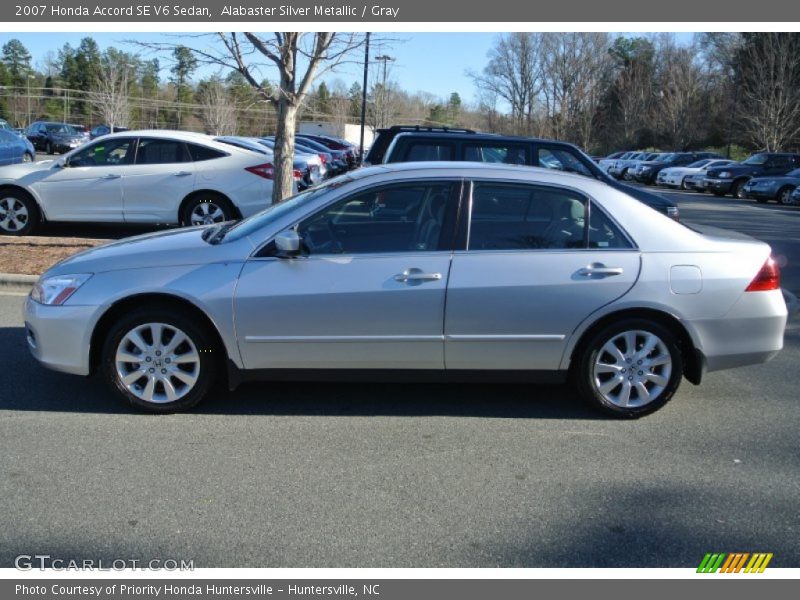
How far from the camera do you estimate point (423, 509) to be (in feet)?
12.3

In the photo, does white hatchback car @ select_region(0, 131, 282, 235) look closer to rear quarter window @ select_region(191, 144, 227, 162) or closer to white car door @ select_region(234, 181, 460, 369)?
rear quarter window @ select_region(191, 144, 227, 162)

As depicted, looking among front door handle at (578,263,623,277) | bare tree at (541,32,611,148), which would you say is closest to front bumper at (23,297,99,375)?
front door handle at (578,263,623,277)

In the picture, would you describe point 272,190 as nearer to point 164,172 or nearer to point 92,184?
point 164,172

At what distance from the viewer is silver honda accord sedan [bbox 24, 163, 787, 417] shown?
15.7ft

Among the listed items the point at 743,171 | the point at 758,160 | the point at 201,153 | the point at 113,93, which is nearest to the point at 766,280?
the point at 201,153

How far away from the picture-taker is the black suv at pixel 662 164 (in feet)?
128

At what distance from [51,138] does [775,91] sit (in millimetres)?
39984

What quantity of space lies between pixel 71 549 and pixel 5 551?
272 millimetres

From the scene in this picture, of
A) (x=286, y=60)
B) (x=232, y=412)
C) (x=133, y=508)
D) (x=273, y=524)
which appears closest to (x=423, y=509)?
(x=273, y=524)

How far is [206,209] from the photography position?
1117 centimetres

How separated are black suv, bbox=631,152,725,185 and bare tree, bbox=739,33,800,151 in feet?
16.4

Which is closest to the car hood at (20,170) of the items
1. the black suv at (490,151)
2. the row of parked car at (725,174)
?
the black suv at (490,151)

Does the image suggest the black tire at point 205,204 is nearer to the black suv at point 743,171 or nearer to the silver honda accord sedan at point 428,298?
the silver honda accord sedan at point 428,298

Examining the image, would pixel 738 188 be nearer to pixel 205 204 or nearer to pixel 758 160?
pixel 758 160
